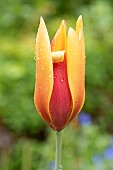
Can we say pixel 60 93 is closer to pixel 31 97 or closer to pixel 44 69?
pixel 44 69

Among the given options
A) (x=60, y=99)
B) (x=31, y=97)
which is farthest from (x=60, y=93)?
(x=31, y=97)

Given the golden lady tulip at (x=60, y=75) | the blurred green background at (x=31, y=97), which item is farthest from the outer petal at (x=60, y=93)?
the blurred green background at (x=31, y=97)

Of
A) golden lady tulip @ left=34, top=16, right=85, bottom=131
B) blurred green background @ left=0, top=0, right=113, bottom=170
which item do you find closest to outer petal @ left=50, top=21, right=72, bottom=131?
golden lady tulip @ left=34, top=16, right=85, bottom=131

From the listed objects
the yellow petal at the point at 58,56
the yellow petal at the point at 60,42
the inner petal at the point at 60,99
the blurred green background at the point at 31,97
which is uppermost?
the blurred green background at the point at 31,97

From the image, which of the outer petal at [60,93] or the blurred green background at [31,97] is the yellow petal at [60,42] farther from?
the blurred green background at [31,97]

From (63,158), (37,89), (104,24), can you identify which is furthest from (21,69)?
(37,89)

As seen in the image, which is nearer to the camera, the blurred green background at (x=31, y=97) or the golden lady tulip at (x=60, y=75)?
the golden lady tulip at (x=60, y=75)

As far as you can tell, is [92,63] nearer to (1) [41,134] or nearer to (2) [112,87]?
(2) [112,87]

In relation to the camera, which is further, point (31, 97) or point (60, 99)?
point (31, 97)
